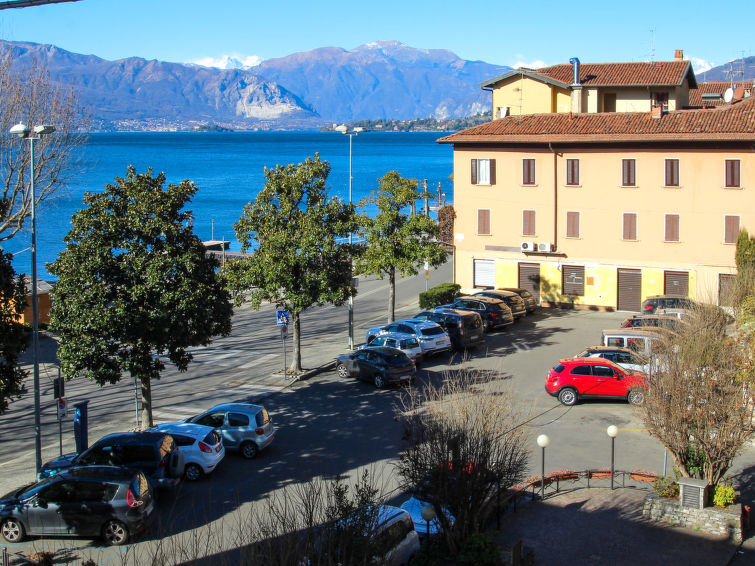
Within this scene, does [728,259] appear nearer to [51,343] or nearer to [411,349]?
[411,349]

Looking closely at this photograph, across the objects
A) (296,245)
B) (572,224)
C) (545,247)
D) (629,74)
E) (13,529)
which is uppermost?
(629,74)

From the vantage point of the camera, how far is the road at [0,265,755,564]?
17359 mm

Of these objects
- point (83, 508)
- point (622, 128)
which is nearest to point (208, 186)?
point (622, 128)

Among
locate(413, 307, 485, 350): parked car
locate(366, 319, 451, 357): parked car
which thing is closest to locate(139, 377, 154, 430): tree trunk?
locate(366, 319, 451, 357): parked car

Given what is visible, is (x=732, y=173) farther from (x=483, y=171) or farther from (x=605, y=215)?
(x=483, y=171)

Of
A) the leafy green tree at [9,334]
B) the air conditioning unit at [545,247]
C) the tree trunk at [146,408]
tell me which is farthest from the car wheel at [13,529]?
the air conditioning unit at [545,247]

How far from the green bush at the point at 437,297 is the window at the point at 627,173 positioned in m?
9.51

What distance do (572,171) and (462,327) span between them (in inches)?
494

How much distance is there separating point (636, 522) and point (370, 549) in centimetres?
773

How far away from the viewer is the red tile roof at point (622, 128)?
117 ft

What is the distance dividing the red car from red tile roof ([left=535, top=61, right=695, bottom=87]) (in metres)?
24.8

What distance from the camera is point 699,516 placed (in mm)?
15609

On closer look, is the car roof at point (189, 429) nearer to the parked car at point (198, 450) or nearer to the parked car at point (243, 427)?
the parked car at point (198, 450)

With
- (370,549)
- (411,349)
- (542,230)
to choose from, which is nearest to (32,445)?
(411,349)
